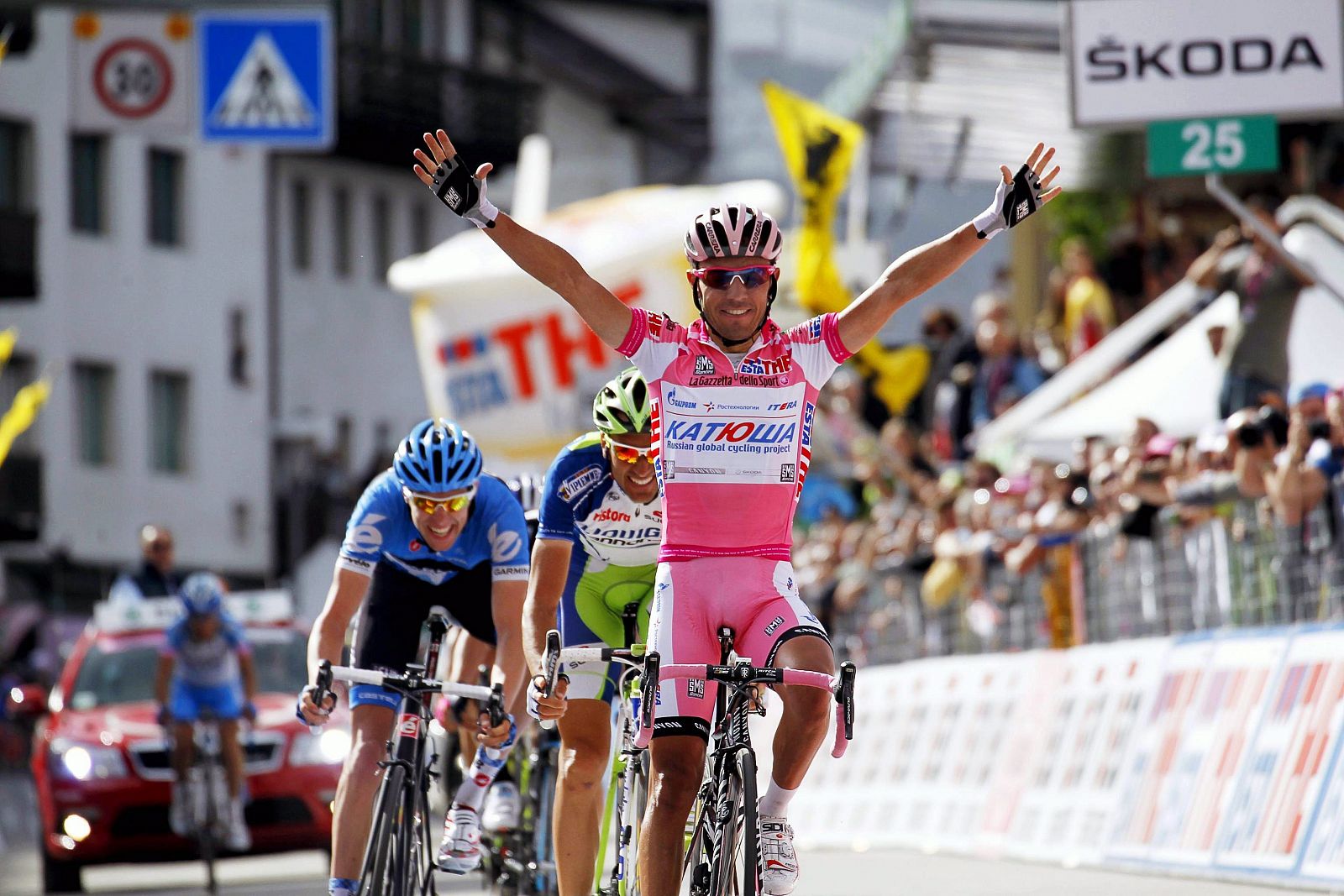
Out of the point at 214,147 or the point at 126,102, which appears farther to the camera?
the point at 214,147

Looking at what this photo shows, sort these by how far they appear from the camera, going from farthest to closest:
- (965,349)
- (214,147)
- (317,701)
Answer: (214,147) < (965,349) < (317,701)

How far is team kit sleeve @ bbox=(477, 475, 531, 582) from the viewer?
422 inches

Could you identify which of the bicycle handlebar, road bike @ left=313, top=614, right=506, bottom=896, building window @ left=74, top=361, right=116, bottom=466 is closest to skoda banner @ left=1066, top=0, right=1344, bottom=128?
road bike @ left=313, top=614, right=506, bottom=896

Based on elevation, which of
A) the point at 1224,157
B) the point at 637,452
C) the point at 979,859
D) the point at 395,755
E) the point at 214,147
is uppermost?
the point at 214,147

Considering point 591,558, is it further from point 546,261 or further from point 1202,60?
point 1202,60

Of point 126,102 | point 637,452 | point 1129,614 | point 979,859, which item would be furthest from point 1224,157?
point 126,102

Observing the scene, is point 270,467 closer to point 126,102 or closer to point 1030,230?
point 1030,230

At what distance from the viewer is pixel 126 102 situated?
2155 cm

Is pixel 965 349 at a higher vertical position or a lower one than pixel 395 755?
higher

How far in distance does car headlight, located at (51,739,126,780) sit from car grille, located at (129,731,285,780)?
0.35ft

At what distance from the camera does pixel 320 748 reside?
17547 mm

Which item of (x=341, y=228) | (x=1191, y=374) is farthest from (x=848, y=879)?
(x=341, y=228)

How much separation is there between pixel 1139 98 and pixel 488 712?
678cm

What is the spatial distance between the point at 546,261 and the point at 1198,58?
740 cm
